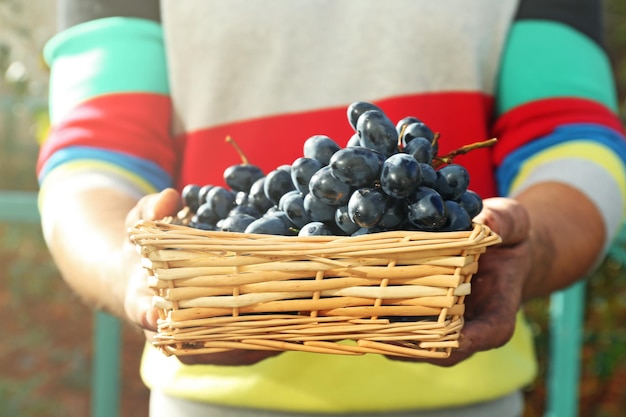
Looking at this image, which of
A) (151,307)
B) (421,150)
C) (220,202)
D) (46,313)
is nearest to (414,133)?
(421,150)

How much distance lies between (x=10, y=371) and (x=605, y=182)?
338 centimetres

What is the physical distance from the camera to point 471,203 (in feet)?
3.01

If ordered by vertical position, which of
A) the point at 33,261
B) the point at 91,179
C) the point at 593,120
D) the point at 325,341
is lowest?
the point at 33,261

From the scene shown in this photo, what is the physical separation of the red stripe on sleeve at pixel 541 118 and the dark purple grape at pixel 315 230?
0.59 meters

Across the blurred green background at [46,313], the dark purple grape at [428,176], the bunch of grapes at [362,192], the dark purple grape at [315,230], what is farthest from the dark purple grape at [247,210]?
the blurred green background at [46,313]

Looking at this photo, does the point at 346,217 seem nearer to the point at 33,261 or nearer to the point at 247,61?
the point at 247,61

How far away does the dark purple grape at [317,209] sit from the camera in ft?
2.85

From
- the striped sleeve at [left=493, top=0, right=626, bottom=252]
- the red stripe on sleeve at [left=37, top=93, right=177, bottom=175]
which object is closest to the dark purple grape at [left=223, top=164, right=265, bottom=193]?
the red stripe on sleeve at [left=37, top=93, right=177, bottom=175]

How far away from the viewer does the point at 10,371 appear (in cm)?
396

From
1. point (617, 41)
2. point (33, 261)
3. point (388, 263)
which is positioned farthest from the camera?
point (33, 261)

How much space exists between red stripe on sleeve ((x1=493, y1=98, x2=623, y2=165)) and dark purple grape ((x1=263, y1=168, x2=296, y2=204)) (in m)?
0.54

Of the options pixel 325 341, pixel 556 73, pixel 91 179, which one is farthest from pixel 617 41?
pixel 325 341

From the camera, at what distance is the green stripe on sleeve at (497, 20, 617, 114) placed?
4.42 ft

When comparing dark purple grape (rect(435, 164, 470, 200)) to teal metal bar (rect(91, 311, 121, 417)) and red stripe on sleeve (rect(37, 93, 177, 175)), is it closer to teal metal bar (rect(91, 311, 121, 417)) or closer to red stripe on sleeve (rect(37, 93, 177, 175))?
red stripe on sleeve (rect(37, 93, 177, 175))
